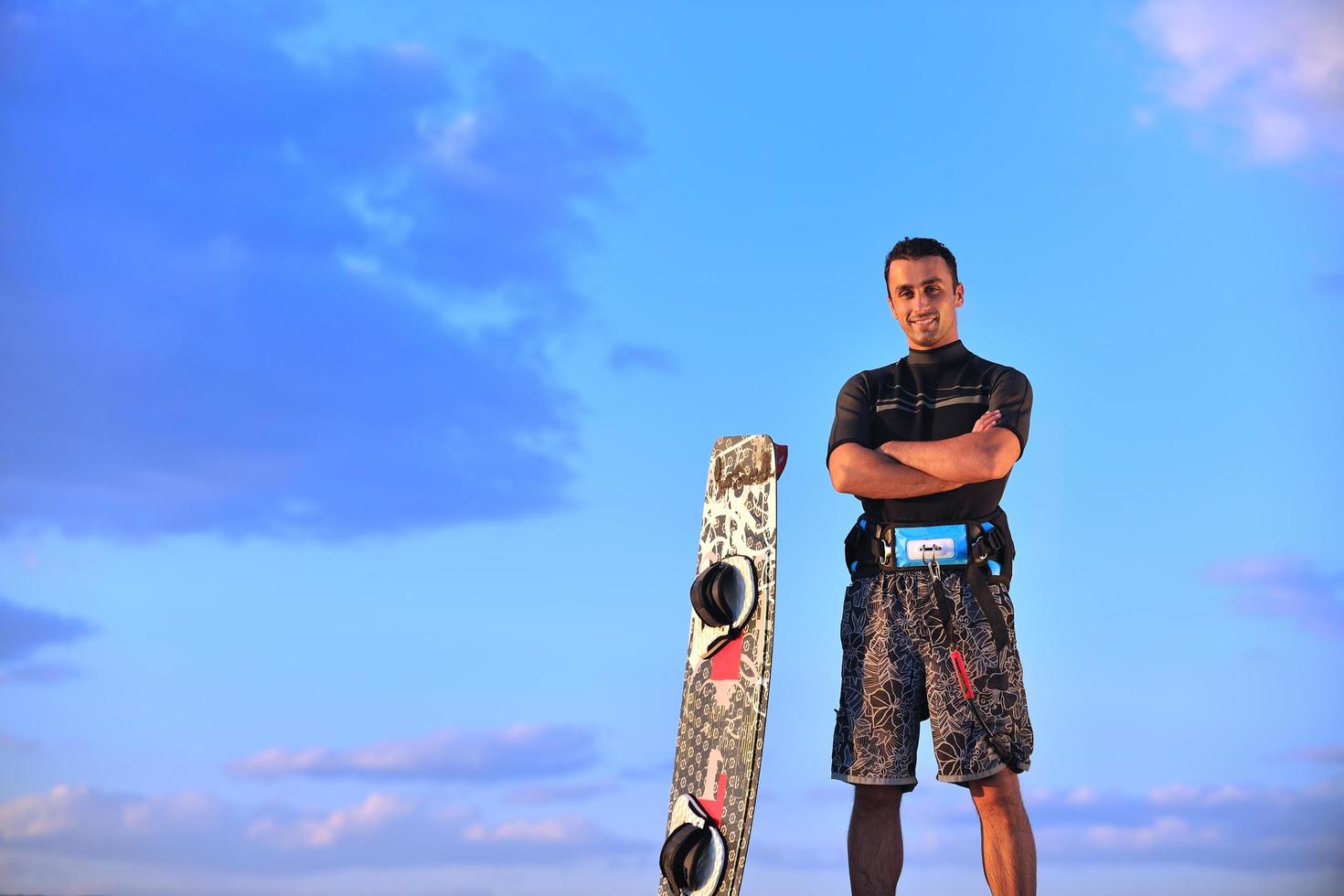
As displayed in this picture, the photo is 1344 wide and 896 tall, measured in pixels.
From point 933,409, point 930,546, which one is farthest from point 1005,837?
point 933,409

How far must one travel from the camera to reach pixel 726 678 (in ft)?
18.6

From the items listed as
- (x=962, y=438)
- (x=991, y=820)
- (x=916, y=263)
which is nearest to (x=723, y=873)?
(x=991, y=820)

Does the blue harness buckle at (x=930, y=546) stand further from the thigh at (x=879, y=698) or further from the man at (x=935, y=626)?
the thigh at (x=879, y=698)

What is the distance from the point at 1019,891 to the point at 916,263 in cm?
259

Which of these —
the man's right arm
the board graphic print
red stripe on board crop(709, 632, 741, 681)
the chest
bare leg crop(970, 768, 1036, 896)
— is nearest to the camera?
bare leg crop(970, 768, 1036, 896)

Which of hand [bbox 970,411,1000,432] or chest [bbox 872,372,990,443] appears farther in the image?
chest [bbox 872,372,990,443]

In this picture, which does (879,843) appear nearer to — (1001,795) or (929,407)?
(1001,795)

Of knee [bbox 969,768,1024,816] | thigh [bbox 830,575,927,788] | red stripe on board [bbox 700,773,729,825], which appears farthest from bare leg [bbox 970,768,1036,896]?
red stripe on board [bbox 700,773,729,825]

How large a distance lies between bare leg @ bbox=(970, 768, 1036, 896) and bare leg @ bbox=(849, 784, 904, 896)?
0.33 meters

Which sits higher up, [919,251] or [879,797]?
[919,251]

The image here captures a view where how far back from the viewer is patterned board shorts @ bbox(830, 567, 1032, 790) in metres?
4.91

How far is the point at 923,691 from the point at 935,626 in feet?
0.90

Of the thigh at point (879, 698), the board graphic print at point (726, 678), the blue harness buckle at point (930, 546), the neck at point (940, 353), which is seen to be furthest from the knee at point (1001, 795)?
the neck at point (940, 353)

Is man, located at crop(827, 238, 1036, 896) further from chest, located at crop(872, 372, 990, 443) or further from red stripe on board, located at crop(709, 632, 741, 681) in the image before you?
red stripe on board, located at crop(709, 632, 741, 681)
